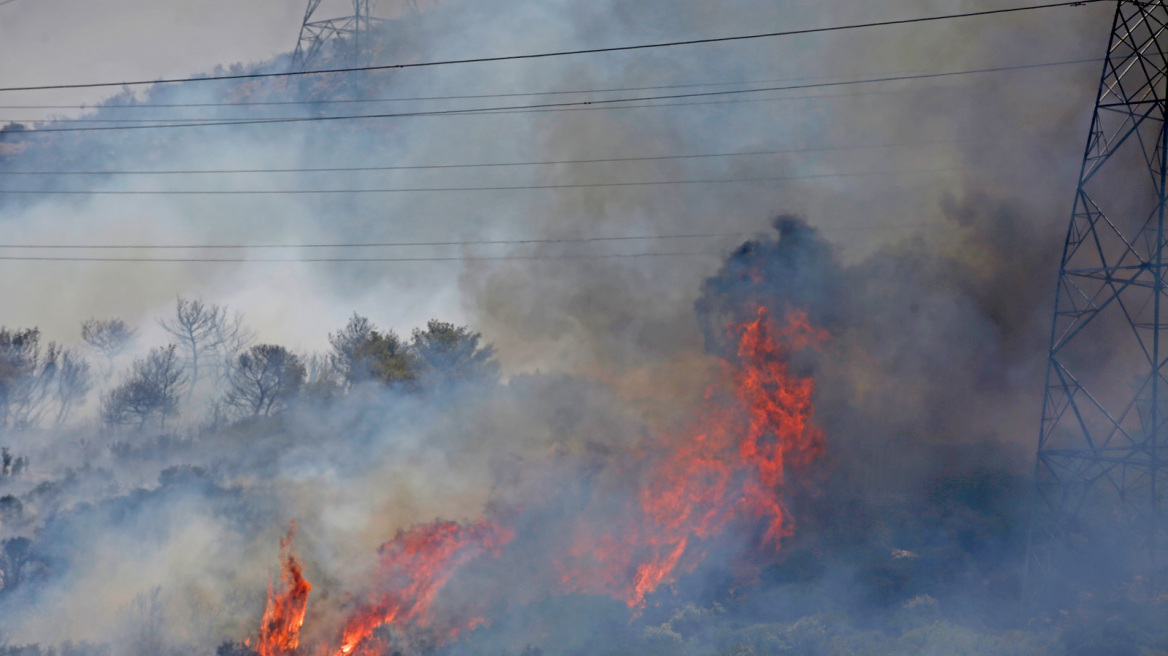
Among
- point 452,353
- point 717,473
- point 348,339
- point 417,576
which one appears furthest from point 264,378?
point 717,473

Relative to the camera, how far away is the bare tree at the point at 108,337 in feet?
167

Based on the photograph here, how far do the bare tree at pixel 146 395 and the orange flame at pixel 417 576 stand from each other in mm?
31219

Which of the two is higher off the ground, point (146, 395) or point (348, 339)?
point (348, 339)

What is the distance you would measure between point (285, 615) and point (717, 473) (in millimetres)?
14875

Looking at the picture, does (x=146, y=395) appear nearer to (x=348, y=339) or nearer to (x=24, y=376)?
(x=24, y=376)

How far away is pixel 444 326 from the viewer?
42375 millimetres

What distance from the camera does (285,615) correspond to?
21062 millimetres

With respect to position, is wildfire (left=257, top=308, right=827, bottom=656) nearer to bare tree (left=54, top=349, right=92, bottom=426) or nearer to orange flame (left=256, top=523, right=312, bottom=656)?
orange flame (left=256, top=523, right=312, bottom=656)

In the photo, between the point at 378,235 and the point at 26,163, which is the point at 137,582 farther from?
the point at 26,163

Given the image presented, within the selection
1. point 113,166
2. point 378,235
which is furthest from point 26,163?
point 378,235

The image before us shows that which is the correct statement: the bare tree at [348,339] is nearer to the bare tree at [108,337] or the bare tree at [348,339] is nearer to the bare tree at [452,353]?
the bare tree at [452,353]

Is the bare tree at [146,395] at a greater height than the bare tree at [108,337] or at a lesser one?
lesser

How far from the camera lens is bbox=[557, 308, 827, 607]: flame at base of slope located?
2450 centimetres

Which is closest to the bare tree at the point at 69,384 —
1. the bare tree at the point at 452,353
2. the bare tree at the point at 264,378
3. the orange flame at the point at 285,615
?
Answer: the bare tree at the point at 264,378
